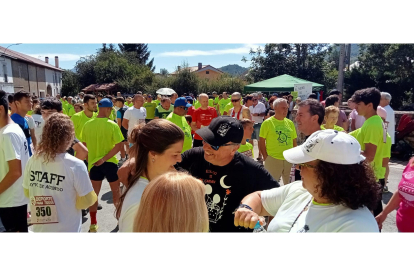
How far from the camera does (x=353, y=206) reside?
1445 mm

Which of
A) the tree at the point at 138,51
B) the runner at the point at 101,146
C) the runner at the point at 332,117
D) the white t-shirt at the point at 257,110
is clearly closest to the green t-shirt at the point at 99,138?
the runner at the point at 101,146

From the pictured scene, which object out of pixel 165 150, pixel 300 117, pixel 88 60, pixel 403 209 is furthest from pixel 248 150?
pixel 88 60

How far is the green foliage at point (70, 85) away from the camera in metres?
44.5

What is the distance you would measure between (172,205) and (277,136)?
3590 millimetres

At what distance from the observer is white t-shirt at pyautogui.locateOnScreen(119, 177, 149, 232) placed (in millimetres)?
1704

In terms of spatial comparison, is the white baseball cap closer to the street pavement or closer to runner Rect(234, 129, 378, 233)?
runner Rect(234, 129, 378, 233)

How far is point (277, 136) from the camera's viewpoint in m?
4.73

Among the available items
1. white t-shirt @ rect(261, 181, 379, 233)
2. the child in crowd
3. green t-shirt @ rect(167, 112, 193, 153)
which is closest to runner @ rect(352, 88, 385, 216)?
the child in crowd

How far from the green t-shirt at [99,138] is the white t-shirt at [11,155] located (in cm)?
156

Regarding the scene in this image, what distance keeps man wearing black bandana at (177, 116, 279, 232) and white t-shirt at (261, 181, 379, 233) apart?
299 millimetres

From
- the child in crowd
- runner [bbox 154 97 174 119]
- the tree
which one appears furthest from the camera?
the tree

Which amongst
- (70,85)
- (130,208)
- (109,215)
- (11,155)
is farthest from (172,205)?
(70,85)

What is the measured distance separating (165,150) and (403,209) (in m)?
2.00

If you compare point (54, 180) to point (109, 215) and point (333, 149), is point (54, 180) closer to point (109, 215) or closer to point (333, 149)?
point (333, 149)
